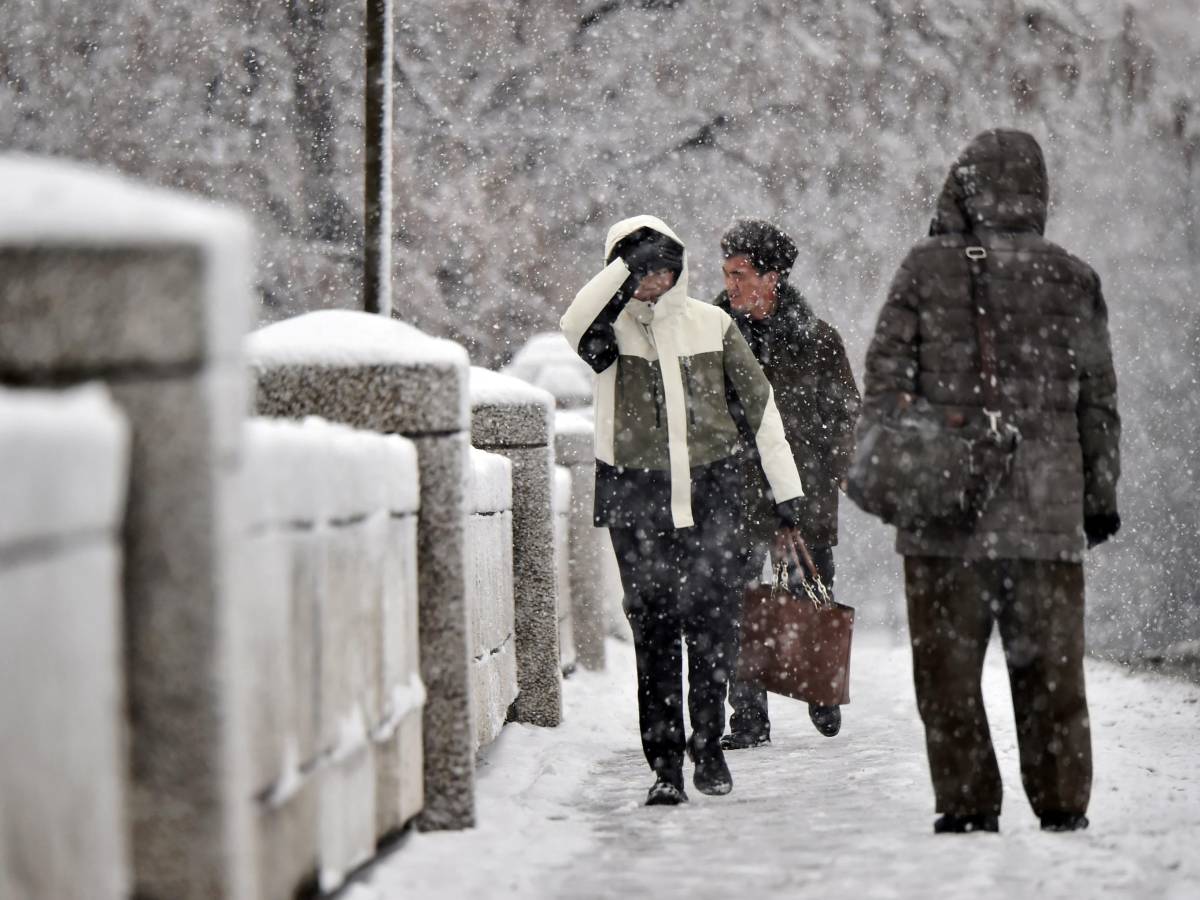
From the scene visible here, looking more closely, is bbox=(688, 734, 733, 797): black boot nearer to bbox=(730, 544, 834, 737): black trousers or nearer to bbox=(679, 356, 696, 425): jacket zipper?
bbox=(679, 356, 696, 425): jacket zipper

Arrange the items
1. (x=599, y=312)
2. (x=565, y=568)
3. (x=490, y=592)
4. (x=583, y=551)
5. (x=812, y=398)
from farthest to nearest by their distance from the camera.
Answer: (x=583, y=551), (x=565, y=568), (x=812, y=398), (x=490, y=592), (x=599, y=312)

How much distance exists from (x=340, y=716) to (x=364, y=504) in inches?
19.1

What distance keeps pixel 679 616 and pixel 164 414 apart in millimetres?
3633

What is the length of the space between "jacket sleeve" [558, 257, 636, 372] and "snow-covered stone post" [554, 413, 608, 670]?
13.2ft

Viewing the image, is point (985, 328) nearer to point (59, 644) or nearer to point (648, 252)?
point (648, 252)

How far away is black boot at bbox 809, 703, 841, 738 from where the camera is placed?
814 cm

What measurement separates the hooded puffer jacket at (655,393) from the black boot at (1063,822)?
1590mm

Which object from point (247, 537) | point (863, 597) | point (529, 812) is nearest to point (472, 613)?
point (529, 812)

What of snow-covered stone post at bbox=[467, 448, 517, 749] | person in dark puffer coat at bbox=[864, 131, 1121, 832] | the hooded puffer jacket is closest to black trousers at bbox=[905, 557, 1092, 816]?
person in dark puffer coat at bbox=[864, 131, 1121, 832]

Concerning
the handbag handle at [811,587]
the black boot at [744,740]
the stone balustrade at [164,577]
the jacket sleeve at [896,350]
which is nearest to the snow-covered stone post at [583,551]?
the handbag handle at [811,587]

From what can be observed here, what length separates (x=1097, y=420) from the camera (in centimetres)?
531

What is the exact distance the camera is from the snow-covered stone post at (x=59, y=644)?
235cm

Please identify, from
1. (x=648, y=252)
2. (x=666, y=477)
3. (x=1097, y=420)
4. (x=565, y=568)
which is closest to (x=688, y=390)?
(x=666, y=477)

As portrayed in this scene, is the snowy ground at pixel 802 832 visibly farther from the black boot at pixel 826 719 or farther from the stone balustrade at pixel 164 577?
the stone balustrade at pixel 164 577
